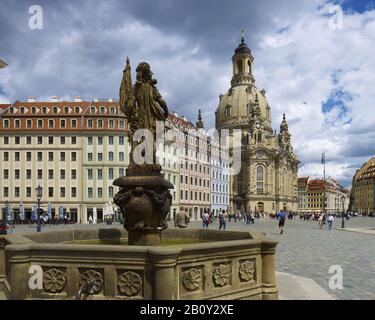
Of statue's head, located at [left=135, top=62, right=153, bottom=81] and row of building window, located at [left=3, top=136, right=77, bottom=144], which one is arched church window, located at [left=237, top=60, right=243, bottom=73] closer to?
row of building window, located at [left=3, top=136, right=77, bottom=144]

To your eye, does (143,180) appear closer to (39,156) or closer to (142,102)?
(142,102)

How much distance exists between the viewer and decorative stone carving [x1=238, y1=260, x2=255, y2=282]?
27.7ft

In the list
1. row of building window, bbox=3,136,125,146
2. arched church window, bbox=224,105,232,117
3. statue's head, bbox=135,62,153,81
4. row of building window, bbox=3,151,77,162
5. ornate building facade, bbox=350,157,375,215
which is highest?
arched church window, bbox=224,105,232,117

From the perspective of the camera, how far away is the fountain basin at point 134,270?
707cm

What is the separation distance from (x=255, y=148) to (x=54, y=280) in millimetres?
122188

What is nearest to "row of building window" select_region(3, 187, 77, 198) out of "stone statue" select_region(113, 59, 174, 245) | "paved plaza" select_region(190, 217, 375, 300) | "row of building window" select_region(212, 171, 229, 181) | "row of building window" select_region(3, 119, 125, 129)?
"row of building window" select_region(3, 119, 125, 129)

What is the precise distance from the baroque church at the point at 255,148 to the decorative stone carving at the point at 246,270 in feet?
381

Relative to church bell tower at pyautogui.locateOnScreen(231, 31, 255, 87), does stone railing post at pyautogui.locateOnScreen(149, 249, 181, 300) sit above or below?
below

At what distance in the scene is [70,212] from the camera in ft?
214

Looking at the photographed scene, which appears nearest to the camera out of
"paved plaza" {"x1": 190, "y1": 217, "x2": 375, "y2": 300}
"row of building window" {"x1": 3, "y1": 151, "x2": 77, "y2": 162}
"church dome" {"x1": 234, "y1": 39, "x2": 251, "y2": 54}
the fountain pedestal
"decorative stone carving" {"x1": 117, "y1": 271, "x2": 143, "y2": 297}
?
"decorative stone carving" {"x1": 117, "y1": 271, "x2": 143, "y2": 297}

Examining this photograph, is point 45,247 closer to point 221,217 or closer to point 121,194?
point 121,194

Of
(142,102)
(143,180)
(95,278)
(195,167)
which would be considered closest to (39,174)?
(195,167)
